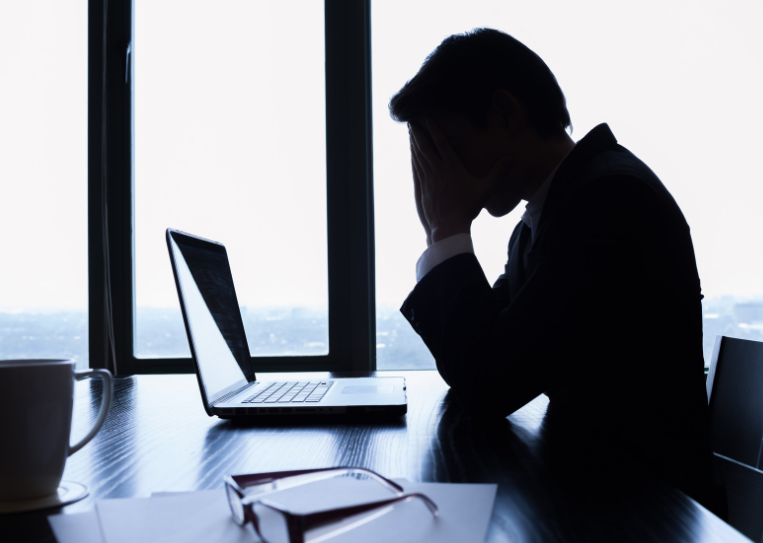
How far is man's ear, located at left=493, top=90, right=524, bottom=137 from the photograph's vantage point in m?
1.09

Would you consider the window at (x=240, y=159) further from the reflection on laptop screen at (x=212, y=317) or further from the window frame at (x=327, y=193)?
the reflection on laptop screen at (x=212, y=317)

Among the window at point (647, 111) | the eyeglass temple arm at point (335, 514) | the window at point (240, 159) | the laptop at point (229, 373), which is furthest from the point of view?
the window at point (240, 159)

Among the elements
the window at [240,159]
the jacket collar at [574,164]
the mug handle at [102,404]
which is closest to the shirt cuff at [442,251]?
the jacket collar at [574,164]

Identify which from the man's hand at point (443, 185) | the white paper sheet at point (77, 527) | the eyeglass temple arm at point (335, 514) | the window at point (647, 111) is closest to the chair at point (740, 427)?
the man's hand at point (443, 185)

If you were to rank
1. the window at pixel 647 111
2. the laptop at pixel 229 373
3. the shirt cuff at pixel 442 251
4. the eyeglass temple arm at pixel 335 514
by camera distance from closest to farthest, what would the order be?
the eyeglass temple arm at pixel 335 514
the laptop at pixel 229 373
the shirt cuff at pixel 442 251
the window at pixel 647 111

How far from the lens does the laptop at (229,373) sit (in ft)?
2.52

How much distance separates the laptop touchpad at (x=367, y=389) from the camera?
950 millimetres

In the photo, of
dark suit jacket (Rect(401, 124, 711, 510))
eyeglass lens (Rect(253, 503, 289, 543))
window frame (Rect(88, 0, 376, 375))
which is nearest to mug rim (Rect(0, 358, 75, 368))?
eyeglass lens (Rect(253, 503, 289, 543))

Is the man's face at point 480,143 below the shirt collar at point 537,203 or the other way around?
the other way around

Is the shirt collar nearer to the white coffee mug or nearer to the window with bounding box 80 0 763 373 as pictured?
the window with bounding box 80 0 763 373

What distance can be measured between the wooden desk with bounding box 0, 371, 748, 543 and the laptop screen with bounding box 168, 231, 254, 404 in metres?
0.07

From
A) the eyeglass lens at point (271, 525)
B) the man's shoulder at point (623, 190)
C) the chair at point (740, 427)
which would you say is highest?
the man's shoulder at point (623, 190)

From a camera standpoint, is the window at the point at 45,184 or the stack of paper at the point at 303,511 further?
the window at the point at 45,184

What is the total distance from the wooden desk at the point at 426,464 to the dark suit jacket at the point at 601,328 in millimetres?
76
